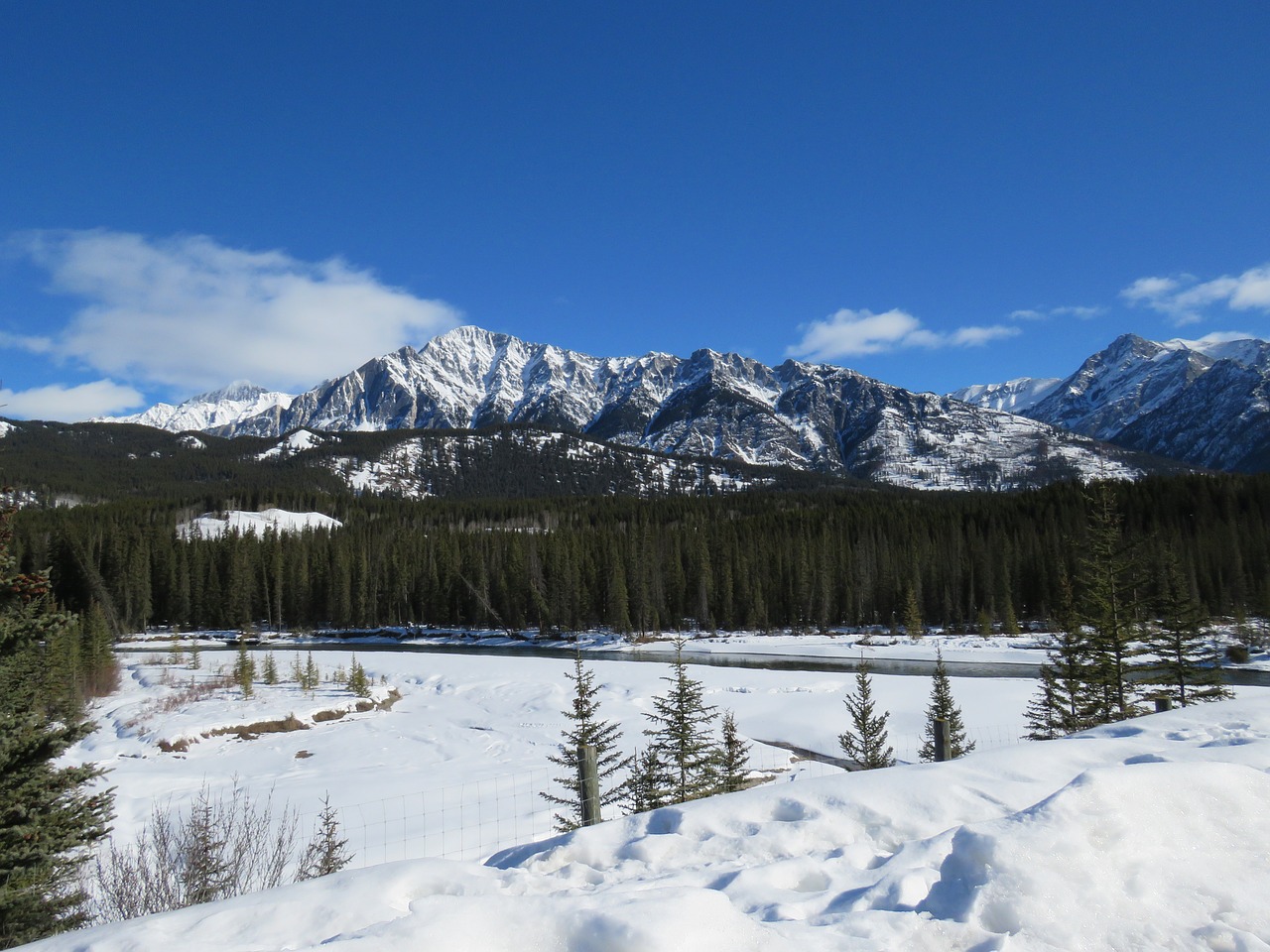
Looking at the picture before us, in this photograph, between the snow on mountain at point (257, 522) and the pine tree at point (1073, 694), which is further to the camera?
the snow on mountain at point (257, 522)

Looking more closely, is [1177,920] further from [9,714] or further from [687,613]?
[687,613]

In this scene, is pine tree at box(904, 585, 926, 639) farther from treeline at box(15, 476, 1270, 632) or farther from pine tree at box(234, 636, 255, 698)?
pine tree at box(234, 636, 255, 698)

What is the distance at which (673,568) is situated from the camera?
293 ft

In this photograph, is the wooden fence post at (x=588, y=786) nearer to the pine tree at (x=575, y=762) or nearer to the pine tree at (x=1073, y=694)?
the pine tree at (x=575, y=762)

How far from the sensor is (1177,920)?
388cm

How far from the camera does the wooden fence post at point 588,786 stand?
7625mm

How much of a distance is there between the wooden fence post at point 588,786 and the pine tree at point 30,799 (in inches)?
235

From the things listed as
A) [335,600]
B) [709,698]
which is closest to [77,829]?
[709,698]

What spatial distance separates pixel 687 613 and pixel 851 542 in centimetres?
2806

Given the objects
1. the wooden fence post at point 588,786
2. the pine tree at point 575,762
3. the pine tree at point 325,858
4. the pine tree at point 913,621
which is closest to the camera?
the wooden fence post at point 588,786

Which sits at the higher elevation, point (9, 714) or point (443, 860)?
point (9, 714)

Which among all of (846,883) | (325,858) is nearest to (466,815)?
(325,858)

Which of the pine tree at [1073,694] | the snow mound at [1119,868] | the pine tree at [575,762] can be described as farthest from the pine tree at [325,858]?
the pine tree at [1073,694]

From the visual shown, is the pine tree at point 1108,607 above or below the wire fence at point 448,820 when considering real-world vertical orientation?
above
